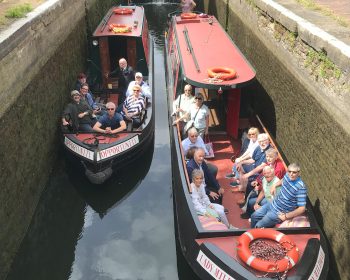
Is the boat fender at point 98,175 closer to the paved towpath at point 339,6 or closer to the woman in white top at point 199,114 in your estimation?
the woman in white top at point 199,114

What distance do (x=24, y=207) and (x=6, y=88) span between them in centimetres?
192

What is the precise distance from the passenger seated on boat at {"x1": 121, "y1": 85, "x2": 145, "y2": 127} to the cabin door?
1.83 metres

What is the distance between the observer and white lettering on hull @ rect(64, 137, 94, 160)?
713cm

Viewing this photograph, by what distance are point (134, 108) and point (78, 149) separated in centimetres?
156

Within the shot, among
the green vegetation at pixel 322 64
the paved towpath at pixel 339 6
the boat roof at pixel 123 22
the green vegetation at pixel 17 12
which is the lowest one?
the boat roof at pixel 123 22

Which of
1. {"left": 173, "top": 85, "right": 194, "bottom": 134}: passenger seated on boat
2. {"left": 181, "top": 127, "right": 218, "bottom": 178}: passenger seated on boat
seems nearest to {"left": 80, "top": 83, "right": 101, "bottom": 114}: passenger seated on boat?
{"left": 173, "top": 85, "right": 194, "bottom": 134}: passenger seated on boat

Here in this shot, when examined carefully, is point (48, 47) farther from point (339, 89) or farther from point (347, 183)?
point (347, 183)

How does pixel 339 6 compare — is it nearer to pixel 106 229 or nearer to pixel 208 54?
pixel 208 54

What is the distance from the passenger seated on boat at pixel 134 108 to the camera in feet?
26.8

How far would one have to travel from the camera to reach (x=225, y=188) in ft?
21.9

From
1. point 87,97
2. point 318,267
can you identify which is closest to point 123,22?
point 87,97

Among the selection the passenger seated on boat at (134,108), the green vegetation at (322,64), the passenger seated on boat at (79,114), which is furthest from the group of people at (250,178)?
the passenger seated on boat at (79,114)

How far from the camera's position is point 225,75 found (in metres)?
6.88

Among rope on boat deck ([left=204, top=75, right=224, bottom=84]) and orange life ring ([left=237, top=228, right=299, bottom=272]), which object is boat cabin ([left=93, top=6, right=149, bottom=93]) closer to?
rope on boat deck ([left=204, top=75, right=224, bottom=84])
